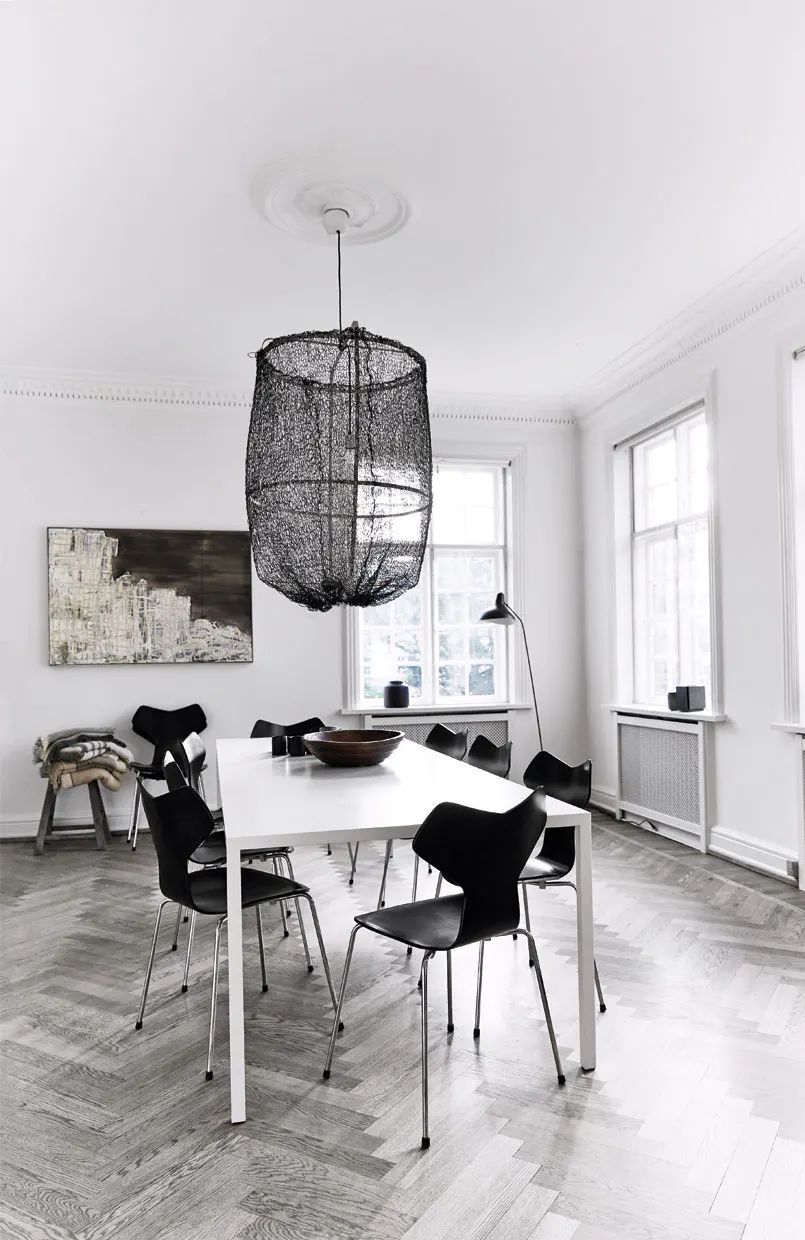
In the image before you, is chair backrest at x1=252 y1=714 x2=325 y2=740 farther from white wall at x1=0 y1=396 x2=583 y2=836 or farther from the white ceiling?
the white ceiling

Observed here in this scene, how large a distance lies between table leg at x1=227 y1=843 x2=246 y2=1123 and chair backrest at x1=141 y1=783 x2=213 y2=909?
414 millimetres

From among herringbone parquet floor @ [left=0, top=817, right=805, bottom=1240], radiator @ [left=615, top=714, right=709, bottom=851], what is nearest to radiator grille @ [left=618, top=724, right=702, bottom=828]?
radiator @ [left=615, top=714, right=709, bottom=851]

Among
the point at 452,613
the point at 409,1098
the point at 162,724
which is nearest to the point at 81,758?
the point at 162,724

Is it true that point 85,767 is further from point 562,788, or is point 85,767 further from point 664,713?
point 664,713

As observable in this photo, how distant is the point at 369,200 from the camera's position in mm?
3822

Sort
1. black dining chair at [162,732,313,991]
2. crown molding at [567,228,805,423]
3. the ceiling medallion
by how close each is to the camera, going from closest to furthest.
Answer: black dining chair at [162,732,313,991]
the ceiling medallion
crown molding at [567,228,805,423]

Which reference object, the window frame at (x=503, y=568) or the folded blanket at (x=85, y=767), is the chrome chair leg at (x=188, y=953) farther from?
the window frame at (x=503, y=568)

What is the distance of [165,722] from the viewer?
20.6 ft

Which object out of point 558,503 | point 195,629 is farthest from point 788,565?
point 195,629

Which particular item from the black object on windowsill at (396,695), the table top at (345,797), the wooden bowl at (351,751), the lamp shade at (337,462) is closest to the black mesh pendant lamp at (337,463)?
the lamp shade at (337,462)

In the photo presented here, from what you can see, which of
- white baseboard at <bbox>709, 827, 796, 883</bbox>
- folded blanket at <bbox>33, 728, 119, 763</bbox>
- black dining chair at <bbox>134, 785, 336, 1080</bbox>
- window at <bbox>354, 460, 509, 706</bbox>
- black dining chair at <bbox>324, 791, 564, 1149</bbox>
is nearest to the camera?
black dining chair at <bbox>324, 791, 564, 1149</bbox>

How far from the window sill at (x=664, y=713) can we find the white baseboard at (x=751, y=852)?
2.20ft

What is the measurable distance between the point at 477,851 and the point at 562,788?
3.57 feet

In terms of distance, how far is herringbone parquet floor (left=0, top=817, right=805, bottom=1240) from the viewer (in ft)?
6.48
